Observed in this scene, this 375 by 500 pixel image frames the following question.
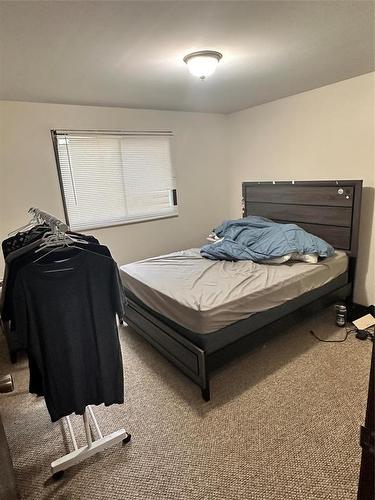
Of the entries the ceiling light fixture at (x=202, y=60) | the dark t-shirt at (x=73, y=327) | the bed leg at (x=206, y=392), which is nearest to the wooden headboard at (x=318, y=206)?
the ceiling light fixture at (x=202, y=60)

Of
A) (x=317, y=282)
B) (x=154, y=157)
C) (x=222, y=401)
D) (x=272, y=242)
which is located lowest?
(x=222, y=401)

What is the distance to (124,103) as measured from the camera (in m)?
3.04

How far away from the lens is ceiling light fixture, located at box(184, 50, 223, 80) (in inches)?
73.8

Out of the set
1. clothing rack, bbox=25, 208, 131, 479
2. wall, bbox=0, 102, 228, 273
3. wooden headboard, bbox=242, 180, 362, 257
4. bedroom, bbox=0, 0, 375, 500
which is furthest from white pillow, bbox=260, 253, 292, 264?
clothing rack, bbox=25, 208, 131, 479

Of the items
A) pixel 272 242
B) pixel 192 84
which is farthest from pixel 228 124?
pixel 272 242

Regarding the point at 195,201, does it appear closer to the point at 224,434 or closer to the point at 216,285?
the point at 216,285

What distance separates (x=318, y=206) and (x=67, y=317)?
8.62ft

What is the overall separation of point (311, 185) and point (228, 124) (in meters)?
1.67

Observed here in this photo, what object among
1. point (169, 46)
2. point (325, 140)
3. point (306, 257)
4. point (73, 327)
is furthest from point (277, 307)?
point (169, 46)

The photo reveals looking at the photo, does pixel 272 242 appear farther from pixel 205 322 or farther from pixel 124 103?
pixel 124 103

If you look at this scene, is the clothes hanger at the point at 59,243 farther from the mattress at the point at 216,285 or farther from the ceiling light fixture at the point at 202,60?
the ceiling light fixture at the point at 202,60

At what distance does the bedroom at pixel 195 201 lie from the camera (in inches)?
57.9

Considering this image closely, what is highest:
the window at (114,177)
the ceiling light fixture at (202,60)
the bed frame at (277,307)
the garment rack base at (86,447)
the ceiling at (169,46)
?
the ceiling at (169,46)

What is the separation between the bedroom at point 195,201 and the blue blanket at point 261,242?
0.15 meters
